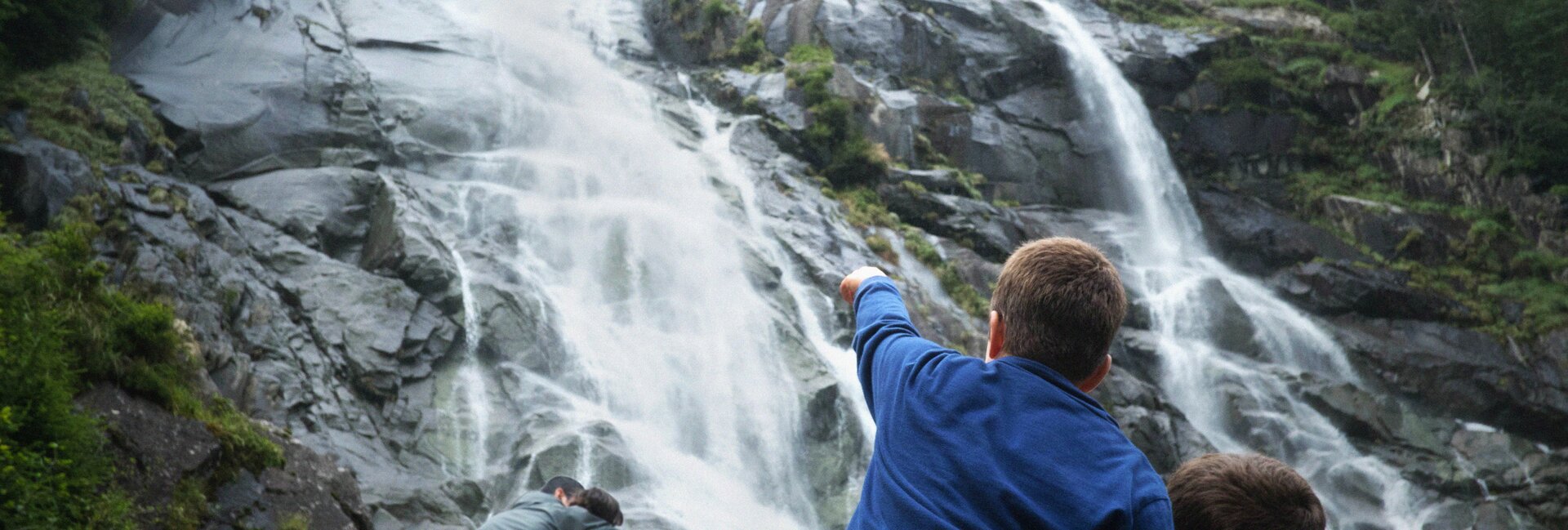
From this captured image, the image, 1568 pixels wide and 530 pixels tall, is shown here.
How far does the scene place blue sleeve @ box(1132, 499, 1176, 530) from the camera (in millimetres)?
1744

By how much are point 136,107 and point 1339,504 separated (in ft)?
68.5

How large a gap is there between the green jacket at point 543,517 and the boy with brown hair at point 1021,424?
2.23 meters

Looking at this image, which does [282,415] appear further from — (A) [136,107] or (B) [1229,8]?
(B) [1229,8]

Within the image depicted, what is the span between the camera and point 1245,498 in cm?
226

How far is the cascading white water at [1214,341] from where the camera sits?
16.7 metres

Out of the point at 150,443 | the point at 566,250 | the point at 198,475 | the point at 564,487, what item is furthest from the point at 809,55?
the point at 564,487

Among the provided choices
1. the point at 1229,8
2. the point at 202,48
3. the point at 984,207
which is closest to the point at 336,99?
the point at 202,48

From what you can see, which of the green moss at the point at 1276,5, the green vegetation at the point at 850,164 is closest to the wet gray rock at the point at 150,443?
the green vegetation at the point at 850,164

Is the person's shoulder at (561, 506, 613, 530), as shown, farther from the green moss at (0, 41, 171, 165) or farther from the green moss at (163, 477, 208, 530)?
the green moss at (0, 41, 171, 165)

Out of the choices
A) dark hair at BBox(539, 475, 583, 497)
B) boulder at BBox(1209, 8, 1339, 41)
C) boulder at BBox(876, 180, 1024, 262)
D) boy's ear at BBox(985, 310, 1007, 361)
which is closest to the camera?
boy's ear at BBox(985, 310, 1007, 361)

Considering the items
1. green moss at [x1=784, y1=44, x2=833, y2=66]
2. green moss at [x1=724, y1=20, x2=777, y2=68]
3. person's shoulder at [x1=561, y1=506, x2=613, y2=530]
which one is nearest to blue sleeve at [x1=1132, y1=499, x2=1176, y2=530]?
person's shoulder at [x1=561, y1=506, x2=613, y2=530]

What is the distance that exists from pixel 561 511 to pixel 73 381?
4032 mm

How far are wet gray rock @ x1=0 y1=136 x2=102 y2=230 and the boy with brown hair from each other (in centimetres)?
1134

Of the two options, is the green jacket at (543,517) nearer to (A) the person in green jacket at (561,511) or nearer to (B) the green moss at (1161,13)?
(A) the person in green jacket at (561,511)
